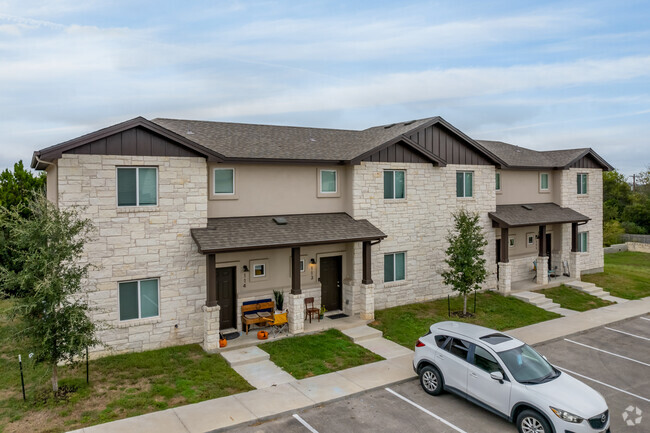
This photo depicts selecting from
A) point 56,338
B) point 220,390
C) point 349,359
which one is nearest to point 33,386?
point 56,338

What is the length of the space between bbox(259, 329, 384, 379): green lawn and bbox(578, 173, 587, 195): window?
19.4 metres

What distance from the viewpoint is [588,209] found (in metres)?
27.0

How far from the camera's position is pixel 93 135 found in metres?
13.1

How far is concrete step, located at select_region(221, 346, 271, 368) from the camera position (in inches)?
522

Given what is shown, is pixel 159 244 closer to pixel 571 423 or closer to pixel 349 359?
pixel 349 359

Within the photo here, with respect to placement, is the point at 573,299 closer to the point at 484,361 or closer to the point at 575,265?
the point at 575,265

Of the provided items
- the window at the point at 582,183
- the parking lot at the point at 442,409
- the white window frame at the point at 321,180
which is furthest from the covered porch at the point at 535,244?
the white window frame at the point at 321,180

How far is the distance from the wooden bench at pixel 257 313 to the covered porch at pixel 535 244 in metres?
11.9

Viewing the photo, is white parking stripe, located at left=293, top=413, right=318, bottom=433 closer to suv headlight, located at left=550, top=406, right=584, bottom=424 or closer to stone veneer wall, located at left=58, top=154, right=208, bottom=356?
suv headlight, located at left=550, top=406, right=584, bottom=424

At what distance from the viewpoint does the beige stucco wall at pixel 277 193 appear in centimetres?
1638

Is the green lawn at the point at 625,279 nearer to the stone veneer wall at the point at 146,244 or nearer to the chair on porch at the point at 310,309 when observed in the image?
the chair on porch at the point at 310,309

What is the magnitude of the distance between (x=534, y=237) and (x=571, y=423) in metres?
18.3

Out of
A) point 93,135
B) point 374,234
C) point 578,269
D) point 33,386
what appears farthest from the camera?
point 578,269

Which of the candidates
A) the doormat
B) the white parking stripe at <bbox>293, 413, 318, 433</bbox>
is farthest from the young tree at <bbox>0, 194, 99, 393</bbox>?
the white parking stripe at <bbox>293, 413, 318, 433</bbox>
